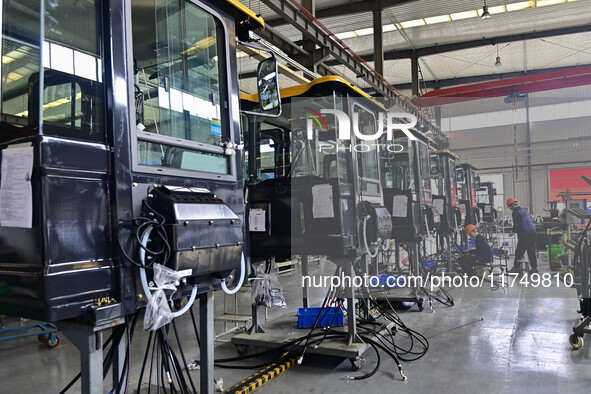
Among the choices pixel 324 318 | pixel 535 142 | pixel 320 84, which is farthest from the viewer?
pixel 535 142

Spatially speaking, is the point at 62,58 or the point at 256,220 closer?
the point at 62,58

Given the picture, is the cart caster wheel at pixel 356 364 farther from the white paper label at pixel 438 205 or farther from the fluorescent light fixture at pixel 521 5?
the fluorescent light fixture at pixel 521 5

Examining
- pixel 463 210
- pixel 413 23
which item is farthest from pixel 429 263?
pixel 413 23

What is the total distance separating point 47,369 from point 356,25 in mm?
8900

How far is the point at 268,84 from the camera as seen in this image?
2729mm

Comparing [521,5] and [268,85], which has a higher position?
[521,5]

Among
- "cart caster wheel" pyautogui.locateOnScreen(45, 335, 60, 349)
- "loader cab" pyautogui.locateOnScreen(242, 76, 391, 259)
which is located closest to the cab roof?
"loader cab" pyautogui.locateOnScreen(242, 76, 391, 259)

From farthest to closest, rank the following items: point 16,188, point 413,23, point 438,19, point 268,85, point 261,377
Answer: point 413,23 < point 438,19 < point 261,377 < point 268,85 < point 16,188

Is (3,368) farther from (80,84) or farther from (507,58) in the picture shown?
(507,58)

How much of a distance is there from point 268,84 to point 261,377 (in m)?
2.48

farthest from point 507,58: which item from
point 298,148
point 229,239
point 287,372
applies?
point 229,239

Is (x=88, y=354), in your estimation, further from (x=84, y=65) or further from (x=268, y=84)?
(x=268, y=84)

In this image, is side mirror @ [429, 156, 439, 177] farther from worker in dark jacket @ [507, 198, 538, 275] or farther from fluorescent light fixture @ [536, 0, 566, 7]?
fluorescent light fixture @ [536, 0, 566, 7]

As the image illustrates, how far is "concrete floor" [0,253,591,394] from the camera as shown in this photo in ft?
12.2
